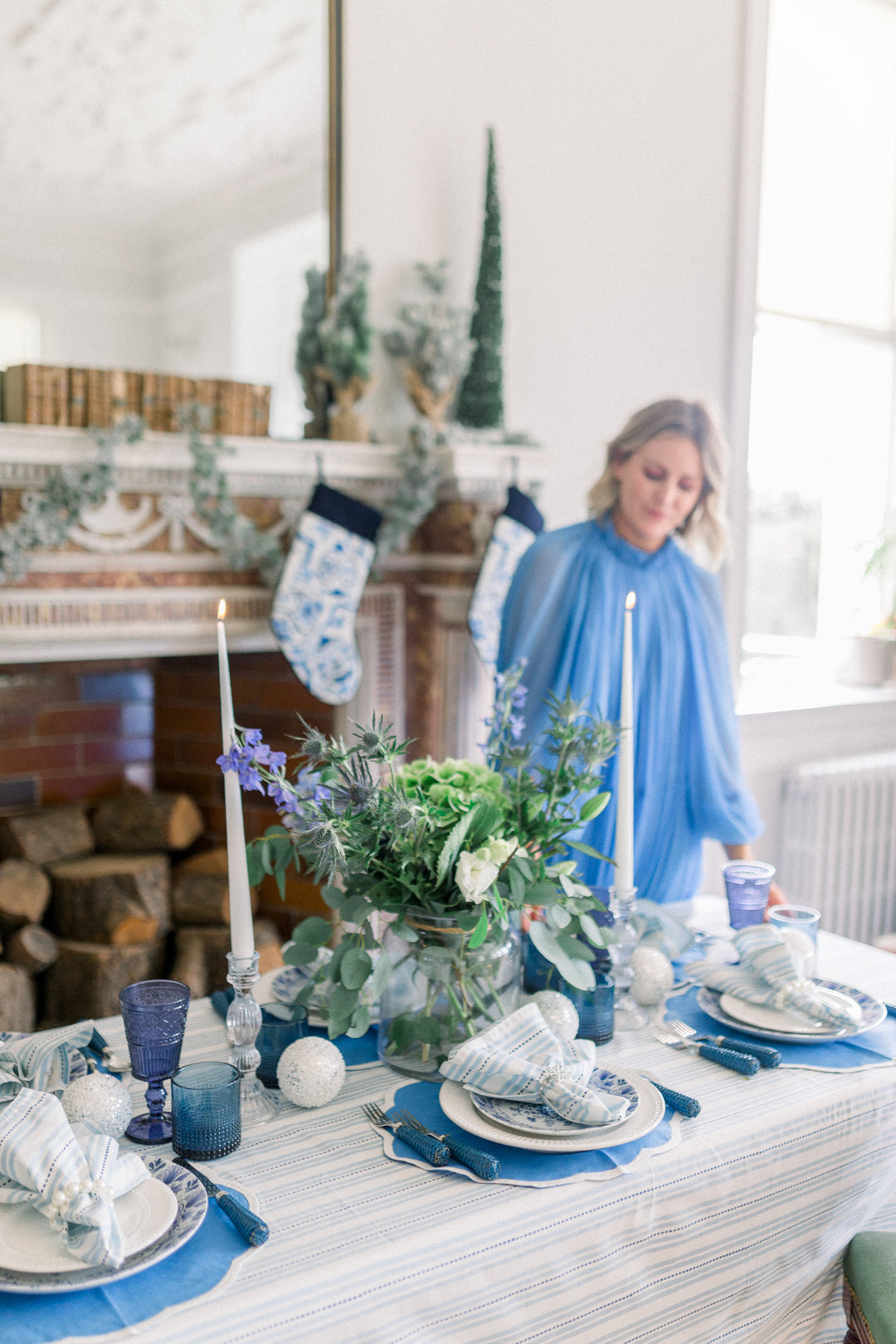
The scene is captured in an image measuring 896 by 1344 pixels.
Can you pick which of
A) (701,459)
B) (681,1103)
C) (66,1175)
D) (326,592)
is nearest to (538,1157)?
(681,1103)

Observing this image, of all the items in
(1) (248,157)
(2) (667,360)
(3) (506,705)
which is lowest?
(3) (506,705)

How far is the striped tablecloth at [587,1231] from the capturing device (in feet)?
2.63

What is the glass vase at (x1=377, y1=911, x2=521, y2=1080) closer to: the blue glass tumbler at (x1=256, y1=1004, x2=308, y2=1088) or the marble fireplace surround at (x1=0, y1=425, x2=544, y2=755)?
the blue glass tumbler at (x1=256, y1=1004, x2=308, y2=1088)

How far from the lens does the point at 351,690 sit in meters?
2.30

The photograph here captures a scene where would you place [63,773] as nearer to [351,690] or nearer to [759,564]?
[351,690]

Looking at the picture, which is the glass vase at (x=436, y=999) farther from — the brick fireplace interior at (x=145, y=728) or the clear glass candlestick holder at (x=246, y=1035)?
the brick fireplace interior at (x=145, y=728)

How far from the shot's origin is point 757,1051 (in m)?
1.14

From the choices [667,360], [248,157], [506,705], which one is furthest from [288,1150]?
[667,360]

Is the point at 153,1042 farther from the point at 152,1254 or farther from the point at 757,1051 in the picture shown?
the point at 757,1051

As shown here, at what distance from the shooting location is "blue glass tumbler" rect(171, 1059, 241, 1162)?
3.04ft

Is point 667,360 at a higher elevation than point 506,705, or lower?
higher

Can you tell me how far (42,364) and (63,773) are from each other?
0.91m

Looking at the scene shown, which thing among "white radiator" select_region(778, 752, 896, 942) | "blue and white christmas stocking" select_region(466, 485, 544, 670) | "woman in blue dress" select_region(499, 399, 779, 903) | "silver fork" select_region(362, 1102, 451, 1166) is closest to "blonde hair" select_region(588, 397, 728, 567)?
"woman in blue dress" select_region(499, 399, 779, 903)

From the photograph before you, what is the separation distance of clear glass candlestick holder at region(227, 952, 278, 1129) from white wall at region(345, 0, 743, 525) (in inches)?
67.2
